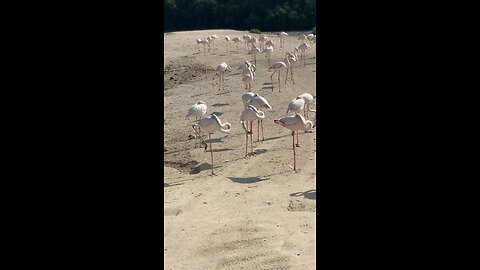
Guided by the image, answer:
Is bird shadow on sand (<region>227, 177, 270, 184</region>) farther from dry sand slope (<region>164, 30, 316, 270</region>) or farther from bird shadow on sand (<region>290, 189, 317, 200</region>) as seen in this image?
bird shadow on sand (<region>290, 189, 317, 200</region>)

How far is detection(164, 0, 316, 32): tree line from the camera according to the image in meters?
43.1

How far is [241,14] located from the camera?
45812 mm

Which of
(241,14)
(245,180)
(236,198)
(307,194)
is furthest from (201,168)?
(241,14)

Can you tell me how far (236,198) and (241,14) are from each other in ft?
130

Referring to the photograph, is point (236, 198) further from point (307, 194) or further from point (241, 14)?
point (241, 14)

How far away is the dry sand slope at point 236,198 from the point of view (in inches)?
218

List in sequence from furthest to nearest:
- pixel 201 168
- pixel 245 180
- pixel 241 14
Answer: pixel 241 14, pixel 201 168, pixel 245 180

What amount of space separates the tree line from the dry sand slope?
29.7 metres

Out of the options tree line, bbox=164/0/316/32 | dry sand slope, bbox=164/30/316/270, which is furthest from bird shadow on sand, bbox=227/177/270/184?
tree line, bbox=164/0/316/32

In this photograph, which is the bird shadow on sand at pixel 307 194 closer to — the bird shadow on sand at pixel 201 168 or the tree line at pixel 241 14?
the bird shadow on sand at pixel 201 168
